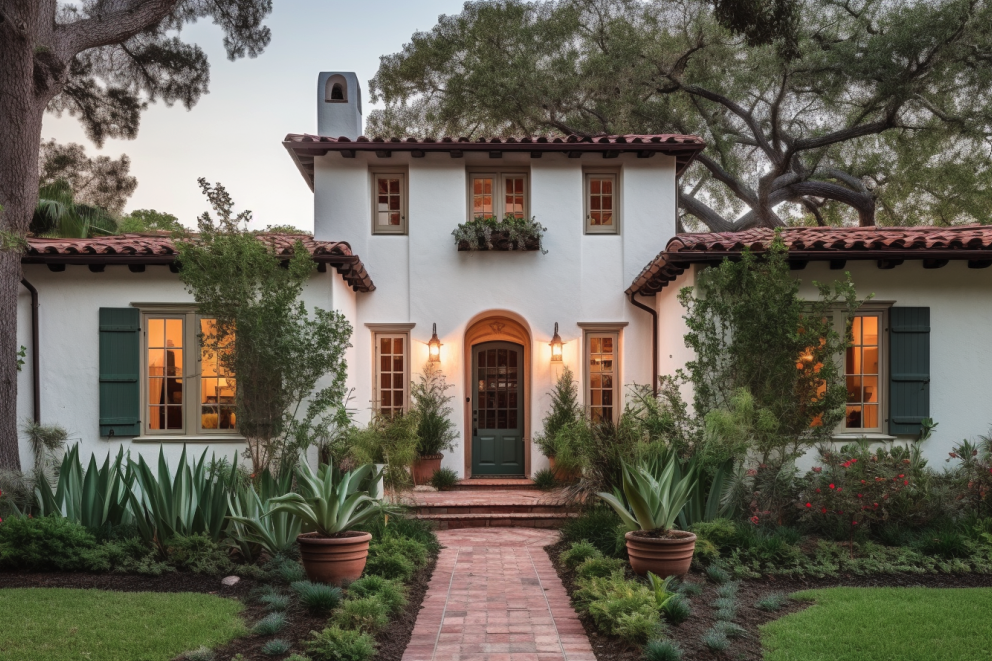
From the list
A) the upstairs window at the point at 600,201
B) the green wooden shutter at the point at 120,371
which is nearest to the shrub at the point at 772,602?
the upstairs window at the point at 600,201

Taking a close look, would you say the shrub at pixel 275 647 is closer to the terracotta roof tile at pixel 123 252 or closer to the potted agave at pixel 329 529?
the potted agave at pixel 329 529

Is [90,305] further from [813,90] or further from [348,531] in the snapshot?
[813,90]

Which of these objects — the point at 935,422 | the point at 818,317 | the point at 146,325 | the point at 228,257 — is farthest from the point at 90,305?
the point at 935,422

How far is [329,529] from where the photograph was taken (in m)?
6.30

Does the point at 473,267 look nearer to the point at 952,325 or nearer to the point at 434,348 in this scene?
the point at 434,348

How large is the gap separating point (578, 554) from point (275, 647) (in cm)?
325

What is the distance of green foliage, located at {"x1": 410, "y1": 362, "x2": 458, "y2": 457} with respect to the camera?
37.1 feet

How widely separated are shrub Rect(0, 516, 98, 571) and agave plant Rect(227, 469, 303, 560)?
1264mm

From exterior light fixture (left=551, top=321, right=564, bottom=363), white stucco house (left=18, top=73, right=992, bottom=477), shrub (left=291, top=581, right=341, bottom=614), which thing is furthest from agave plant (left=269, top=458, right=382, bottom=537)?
exterior light fixture (left=551, top=321, right=564, bottom=363)

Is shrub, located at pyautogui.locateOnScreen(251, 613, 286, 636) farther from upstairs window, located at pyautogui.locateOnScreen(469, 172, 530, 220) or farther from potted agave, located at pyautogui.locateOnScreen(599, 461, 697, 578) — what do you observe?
upstairs window, located at pyautogui.locateOnScreen(469, 172, 530, 220)

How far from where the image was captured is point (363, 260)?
11.6 metres

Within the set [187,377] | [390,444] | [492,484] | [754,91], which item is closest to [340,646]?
[390,444]

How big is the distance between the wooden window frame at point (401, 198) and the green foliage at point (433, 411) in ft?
7.41

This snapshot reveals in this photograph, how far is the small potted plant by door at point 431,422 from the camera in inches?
444
